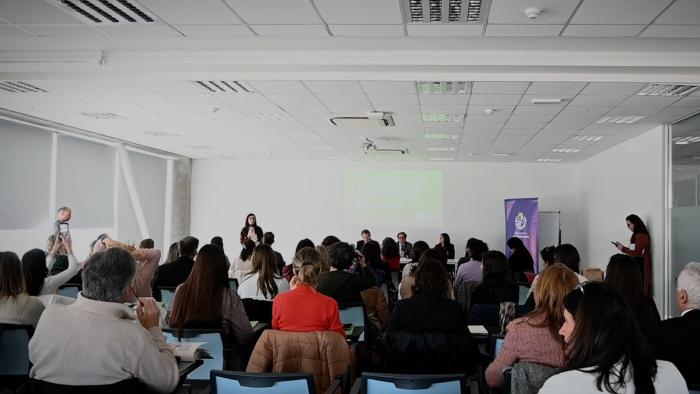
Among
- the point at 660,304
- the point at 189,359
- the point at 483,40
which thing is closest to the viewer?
the point at 189,359

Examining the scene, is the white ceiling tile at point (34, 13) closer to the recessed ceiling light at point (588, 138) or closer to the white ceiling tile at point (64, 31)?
the white ceiling tile at point (64, 31)

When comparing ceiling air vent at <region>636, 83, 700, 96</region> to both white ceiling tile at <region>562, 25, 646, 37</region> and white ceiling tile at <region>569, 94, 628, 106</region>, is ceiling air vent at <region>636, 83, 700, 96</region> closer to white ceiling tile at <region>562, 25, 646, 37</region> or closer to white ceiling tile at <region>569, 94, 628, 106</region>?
white ceiling tile at <region>569, 94, 628, 106</region>

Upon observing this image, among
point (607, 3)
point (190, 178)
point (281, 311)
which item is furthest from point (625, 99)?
point (190, 178)

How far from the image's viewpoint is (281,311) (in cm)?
340

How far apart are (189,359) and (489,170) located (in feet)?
42.6

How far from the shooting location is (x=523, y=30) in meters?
5.09

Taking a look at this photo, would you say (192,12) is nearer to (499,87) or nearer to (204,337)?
(204,337)

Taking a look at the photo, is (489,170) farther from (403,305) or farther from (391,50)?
(403,305)

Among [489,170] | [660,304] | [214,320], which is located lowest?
[660,304]

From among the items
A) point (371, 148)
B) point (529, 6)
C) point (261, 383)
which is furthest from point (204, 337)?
point (371, 148)

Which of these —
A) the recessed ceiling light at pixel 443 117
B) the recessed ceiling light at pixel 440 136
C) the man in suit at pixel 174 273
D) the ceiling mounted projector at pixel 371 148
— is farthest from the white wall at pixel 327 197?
→ the man in suit at pixel 174 273

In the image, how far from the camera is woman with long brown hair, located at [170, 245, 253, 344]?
384 centimetres

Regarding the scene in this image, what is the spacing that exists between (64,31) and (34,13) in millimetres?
520

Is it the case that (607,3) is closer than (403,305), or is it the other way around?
(403,305)
